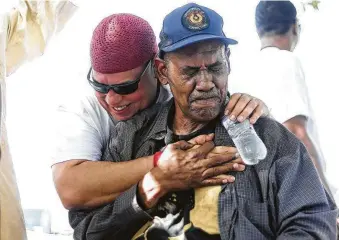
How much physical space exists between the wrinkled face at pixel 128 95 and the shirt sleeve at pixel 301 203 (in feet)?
2.00

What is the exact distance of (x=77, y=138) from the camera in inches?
79.3

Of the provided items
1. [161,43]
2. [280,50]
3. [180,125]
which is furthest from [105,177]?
[280,50]

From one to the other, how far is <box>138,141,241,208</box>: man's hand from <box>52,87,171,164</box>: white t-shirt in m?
0.32

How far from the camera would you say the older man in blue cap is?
168 cm

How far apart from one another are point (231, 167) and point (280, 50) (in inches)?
48.4

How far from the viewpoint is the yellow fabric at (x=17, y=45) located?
6.17 ft

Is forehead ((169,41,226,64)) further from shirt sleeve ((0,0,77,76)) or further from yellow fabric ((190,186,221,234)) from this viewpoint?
shirt sleeve ((0,0,77,76))

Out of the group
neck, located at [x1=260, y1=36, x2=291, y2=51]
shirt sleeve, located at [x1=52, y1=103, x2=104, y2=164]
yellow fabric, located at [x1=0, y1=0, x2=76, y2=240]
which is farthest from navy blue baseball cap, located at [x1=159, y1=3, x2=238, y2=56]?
neck, located at [x1=260, y1=36, x2=291, y2=51]

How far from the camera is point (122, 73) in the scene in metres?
1.97

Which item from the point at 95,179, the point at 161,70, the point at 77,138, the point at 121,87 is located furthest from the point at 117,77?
the point at 95,179

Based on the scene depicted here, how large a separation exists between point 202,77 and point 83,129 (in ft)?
1.76

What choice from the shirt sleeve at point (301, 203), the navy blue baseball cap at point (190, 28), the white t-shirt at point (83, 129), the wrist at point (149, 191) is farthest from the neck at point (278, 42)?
the wrist at point (149, 191)

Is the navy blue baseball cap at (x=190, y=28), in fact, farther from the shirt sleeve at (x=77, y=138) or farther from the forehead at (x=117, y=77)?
the shirt sleeve at (x=77, y=138)

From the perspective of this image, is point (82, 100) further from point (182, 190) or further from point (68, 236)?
point (68, 236)
